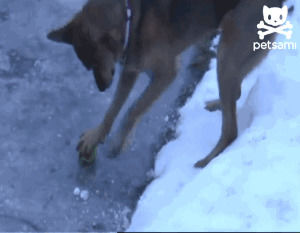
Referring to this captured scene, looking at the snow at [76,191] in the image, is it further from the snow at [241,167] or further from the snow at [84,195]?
the snow at [241,167]

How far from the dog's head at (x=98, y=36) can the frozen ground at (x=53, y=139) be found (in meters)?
0.67

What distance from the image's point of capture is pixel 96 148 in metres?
3.22

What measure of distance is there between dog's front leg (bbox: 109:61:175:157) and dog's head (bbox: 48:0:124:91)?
12.4 inches

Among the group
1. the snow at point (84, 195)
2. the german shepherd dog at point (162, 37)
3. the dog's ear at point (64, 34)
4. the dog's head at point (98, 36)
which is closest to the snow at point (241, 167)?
the german shepherd dog at point (162, 37)

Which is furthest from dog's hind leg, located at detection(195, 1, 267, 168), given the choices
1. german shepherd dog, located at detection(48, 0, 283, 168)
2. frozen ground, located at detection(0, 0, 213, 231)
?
frozen ground, located at detection(0, 0, 213, 231)

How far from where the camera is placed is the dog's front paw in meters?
3.17

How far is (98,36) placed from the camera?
2.69 meters

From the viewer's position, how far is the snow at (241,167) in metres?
2.44

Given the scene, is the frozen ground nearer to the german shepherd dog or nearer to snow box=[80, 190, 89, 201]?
snow box=[80, 190, 89, 201]

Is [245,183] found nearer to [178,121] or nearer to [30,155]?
[178,121]

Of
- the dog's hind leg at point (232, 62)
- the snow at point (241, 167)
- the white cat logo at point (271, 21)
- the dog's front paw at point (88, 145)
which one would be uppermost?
the white cat logo at point (271, 21)

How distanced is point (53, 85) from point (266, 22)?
155 centimetres

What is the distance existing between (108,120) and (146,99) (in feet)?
0.99

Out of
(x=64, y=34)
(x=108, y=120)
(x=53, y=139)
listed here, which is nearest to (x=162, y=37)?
(x=64, y=34)
